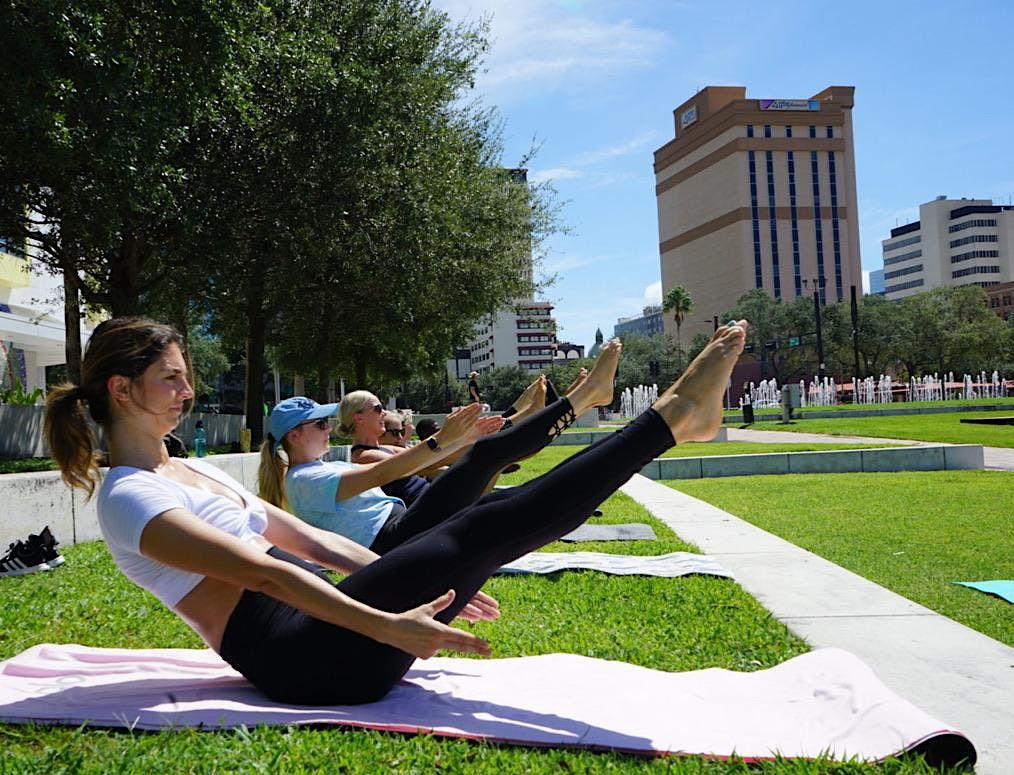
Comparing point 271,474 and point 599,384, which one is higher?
point 599,384

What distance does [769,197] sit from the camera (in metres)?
131

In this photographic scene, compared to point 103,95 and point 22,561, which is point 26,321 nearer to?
point 103,95

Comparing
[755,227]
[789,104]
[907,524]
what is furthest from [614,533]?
[789,104]

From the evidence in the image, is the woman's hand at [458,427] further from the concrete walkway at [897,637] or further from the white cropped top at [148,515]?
the concrete walkway at [897,637]

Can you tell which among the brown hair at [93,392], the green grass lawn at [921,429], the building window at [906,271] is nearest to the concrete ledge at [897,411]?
the green grass lawn at [921,429]

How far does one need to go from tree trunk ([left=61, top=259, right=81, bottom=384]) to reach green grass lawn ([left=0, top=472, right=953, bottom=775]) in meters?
7.51

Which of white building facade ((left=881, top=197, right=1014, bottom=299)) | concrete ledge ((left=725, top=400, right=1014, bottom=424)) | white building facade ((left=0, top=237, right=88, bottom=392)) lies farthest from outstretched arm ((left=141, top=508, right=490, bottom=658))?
white building facade ((left=881, top=197, right=1014, bottom=299))

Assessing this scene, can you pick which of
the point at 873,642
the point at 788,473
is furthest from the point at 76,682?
the point at 788,473

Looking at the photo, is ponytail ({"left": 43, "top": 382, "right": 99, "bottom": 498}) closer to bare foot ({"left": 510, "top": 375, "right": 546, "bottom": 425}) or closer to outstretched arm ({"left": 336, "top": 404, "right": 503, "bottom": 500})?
outstretched arm ({"left": 336, "top": 404, "right": 503, "bottom": 500})

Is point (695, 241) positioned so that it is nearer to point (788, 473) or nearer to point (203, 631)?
point (788, 473)

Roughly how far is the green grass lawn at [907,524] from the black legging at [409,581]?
2.76m

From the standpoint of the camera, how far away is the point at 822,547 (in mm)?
7824

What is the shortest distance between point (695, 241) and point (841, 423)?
116m

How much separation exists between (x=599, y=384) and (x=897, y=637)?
1.86 meters
